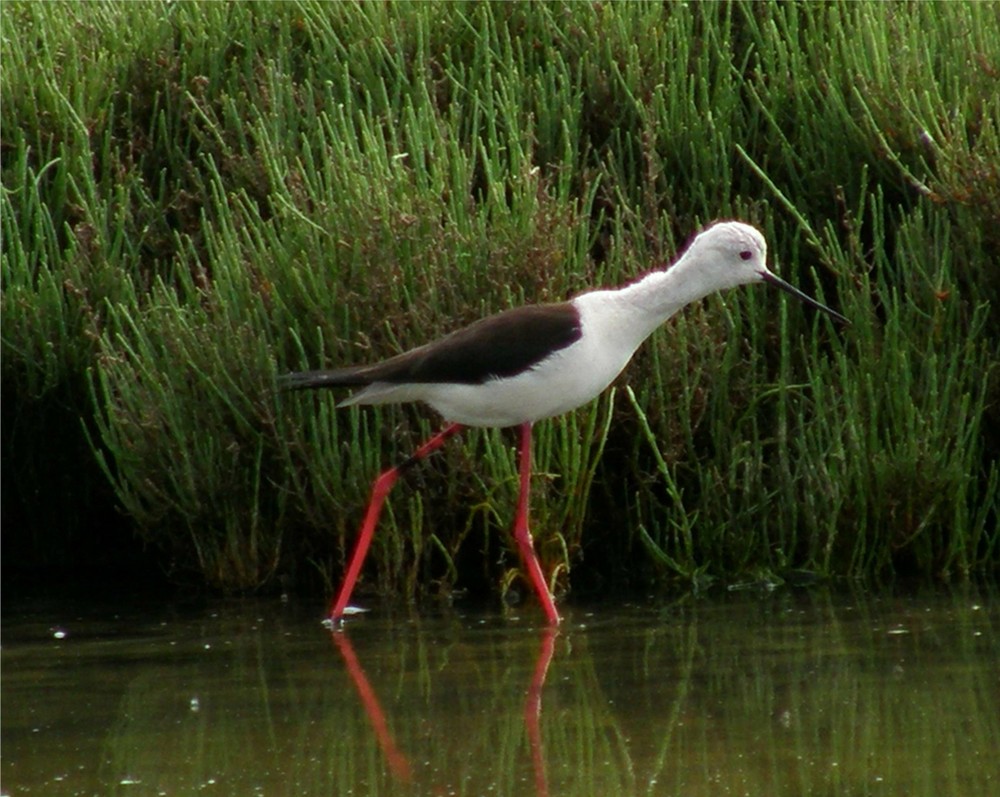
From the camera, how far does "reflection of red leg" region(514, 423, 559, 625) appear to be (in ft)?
19.3

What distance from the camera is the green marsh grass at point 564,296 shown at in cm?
627

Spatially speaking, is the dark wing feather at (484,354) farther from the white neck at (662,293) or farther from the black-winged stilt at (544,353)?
the white neck at (662,293)

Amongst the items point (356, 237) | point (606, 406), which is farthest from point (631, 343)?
point (356, 237)

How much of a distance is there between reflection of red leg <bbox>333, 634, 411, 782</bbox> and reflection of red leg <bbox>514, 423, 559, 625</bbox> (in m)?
0.64

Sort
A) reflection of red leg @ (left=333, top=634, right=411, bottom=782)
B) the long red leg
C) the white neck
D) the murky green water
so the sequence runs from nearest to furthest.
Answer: the murky green water → reflection of red leg @ (left=333, top=634, right=411, bottom=782) → the white neck → the long red leg

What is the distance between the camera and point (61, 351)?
692 cm

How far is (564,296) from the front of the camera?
652cm

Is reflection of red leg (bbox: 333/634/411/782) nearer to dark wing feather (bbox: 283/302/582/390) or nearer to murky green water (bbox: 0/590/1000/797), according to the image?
murky green water (bbox: 0/590/1000/797)

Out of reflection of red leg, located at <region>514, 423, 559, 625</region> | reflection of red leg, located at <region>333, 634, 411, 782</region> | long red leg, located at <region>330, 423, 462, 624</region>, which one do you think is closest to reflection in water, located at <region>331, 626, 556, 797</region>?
reflection of red leg, located at <region>333, 634, 411, 782</region>

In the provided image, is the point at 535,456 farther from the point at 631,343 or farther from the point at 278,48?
the point at 278,48

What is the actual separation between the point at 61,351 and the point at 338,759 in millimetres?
3068

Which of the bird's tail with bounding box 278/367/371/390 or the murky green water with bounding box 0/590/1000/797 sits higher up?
the bird's tail with bounding box 278/367/371/390

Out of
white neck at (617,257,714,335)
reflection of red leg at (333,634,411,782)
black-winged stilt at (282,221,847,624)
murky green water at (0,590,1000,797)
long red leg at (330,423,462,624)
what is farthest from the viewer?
long red leg at (330,423,462,624)

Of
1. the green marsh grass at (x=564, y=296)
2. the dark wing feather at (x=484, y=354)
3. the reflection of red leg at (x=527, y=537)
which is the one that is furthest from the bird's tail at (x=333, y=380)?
the reflection of red leg at (x=527, y=537)
